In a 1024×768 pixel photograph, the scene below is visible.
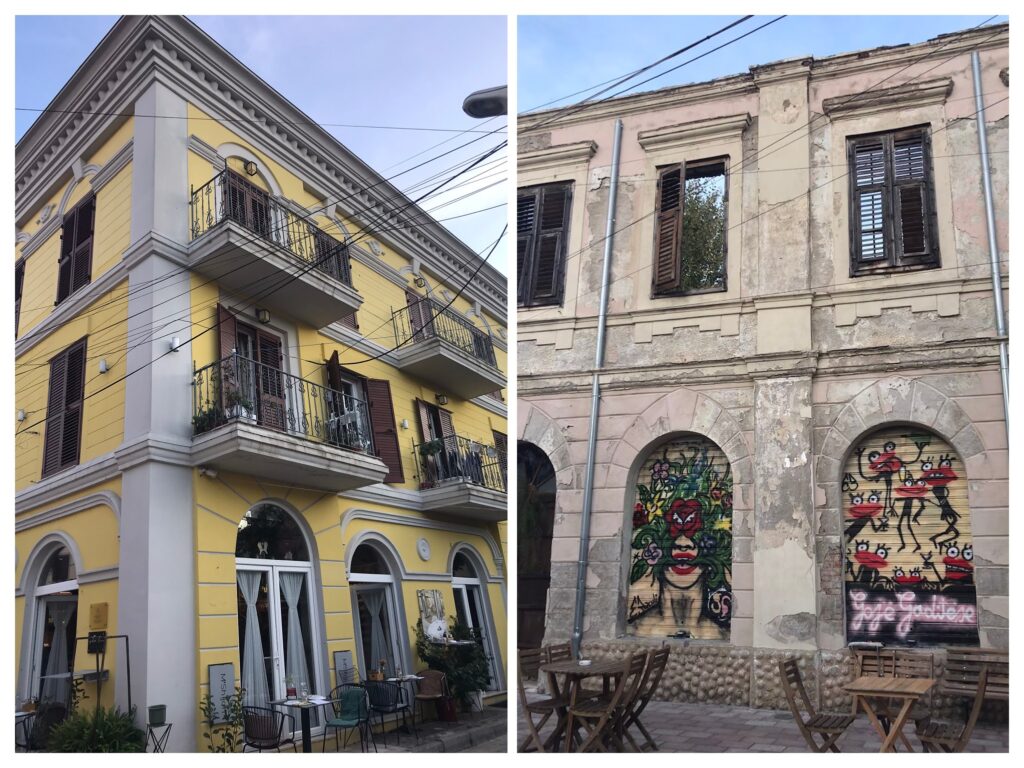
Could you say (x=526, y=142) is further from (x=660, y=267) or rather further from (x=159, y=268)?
(x=159, y=268)

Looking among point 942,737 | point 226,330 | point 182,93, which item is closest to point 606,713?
point 942,737

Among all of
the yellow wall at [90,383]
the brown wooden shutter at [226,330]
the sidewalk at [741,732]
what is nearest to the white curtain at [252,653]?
the yellow wall at [90,383]

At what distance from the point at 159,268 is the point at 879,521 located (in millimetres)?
5337

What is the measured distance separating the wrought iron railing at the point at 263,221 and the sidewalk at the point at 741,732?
4048mm

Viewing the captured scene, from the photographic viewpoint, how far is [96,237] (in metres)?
6.68

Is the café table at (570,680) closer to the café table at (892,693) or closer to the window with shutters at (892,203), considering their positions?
the café table at (892,693)

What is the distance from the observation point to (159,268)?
6238 millimetres

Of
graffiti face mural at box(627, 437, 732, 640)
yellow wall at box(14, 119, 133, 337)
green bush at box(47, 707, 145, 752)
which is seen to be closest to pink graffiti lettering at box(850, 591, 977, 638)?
graffiti face mural at box(627, 437, 732, 640)

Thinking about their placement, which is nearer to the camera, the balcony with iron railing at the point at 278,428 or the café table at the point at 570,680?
the café table at the point at 570,680

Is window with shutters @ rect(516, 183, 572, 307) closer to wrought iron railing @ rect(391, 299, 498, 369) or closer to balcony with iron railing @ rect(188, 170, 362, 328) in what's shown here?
balcony with iron railing @ rect(188, 170, 362, 328)

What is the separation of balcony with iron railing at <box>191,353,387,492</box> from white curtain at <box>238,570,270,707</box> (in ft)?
2.61

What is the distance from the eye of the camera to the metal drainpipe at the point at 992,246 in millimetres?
6180

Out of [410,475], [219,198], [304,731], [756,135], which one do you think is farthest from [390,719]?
[756,135]

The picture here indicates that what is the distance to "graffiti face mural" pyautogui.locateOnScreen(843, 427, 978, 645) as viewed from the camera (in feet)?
20.1
